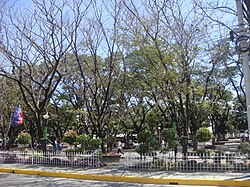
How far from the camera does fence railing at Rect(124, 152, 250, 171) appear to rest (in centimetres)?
1309

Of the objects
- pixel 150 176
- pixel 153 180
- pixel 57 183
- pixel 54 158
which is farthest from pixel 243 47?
pixel 54 158

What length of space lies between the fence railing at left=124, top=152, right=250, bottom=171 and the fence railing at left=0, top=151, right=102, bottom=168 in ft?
6.60

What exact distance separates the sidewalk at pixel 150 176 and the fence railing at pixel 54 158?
0.80 metres

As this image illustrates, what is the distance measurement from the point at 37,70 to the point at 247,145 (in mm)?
14527

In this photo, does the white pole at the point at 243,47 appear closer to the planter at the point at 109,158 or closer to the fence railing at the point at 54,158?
the planter at the point at 109,158

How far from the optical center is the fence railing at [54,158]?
1630 centimetres

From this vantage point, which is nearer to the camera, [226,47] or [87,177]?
[87,177]

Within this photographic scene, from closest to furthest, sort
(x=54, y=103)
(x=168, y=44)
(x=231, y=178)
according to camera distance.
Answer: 1. (x=231, y=178)
2. (x=168, y=44)
3. (x=54, y=103)

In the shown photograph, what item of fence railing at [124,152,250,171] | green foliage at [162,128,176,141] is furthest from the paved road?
green foliage at [162,128,176,141]

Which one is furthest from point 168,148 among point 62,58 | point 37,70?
point 37,70

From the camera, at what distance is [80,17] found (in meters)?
19.3

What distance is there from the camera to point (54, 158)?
688 inches

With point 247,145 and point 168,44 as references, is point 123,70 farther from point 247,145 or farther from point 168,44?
point 247,145

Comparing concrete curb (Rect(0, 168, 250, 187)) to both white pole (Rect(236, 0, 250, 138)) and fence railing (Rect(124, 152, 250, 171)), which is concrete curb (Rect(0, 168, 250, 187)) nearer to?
fence railing (Rect(124, 152, 250, 171))
